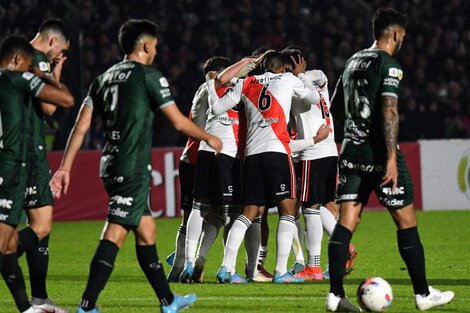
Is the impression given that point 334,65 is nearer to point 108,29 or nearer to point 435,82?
point 435,82

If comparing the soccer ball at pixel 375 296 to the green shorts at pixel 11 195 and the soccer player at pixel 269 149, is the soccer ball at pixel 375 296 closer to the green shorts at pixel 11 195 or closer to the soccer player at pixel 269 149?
the soccer player at pixel 269 149

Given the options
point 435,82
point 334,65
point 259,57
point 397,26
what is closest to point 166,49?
point 334,65

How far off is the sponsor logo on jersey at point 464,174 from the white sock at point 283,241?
992cm

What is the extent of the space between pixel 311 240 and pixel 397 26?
3.05 meters

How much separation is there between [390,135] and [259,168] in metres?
2.44

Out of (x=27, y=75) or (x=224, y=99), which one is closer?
(x=27, y=75)

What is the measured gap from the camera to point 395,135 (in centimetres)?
796

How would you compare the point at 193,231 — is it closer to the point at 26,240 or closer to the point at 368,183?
the point at 26,240

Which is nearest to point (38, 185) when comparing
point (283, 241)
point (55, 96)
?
point (55, 96)

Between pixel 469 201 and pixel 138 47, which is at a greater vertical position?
pixel 138 47

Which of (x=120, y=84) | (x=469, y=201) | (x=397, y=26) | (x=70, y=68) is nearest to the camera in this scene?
(x=120, y=84)

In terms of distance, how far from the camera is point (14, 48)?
7.57 metres

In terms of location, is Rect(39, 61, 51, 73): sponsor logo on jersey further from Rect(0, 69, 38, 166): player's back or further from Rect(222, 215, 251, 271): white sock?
Rect(222, 215, 251, 271): white sock

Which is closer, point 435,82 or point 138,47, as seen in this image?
point 138,47
